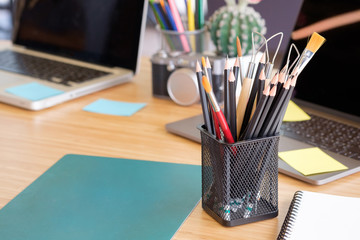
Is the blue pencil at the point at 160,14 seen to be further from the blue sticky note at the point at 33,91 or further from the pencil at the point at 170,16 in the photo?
the blue sticky note at the point at 33,91

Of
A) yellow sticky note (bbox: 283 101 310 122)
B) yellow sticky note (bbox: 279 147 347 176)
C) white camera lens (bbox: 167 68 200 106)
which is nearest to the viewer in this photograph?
yellow sticky note (bbox: 279 147 347 176)

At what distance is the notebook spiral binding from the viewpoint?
0.60 meters

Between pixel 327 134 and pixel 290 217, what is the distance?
0.33 metres

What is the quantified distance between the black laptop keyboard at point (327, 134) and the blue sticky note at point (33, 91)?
516mm

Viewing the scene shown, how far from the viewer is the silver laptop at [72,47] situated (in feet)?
3.90

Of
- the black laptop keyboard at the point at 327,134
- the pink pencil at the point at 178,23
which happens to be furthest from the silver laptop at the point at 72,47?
the black laptop keyboard at the point at 327,134

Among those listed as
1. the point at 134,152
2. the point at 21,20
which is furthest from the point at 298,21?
the point at 21,20

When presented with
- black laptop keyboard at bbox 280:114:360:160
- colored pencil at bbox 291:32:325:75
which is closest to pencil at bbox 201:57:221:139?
colored pencil at bbox 291:32:325:75

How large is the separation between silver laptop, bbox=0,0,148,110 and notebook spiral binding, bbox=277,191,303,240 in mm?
616

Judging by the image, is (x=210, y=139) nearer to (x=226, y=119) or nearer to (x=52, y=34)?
(x=226, y=119)

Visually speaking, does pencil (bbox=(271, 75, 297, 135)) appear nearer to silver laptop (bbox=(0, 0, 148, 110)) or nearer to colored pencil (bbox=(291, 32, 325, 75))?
colored pencil (bbox=(291, 32, 325, 75))

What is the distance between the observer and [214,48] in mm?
1266

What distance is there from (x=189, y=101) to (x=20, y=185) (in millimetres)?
454

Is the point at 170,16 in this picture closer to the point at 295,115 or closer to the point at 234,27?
the point at 234,27
